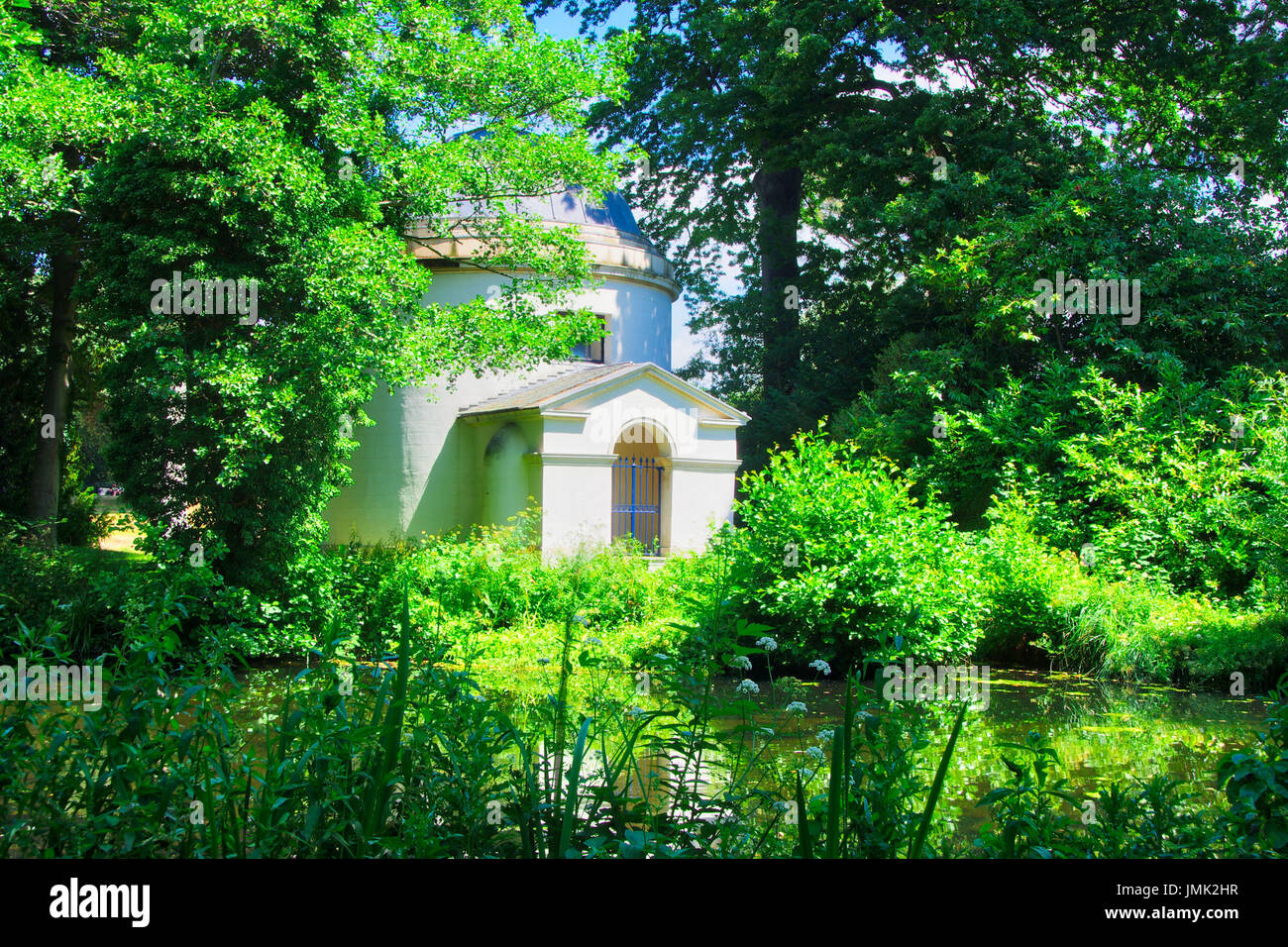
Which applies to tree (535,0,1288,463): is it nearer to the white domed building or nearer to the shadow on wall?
the white domed building

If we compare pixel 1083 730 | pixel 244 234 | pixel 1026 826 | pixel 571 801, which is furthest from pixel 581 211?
pixel 1026 826

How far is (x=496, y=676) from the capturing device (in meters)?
9.78

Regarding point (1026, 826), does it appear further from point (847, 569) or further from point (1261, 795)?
point (847, 569)

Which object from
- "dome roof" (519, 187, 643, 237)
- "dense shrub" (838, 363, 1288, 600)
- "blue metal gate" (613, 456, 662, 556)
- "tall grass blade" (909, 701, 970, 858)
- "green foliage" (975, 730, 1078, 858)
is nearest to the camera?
"tall grass blade" (909, 701, 970, 858)

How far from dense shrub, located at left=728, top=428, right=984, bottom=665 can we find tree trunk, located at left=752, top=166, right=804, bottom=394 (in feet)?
45.1

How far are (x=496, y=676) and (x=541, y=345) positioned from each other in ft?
21.2

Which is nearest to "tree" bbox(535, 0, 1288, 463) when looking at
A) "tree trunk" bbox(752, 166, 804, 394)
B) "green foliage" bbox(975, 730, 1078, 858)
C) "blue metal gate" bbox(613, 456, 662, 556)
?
"tree trunk" bbox(752, 166, 804, 394)

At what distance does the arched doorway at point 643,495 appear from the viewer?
19141 mm

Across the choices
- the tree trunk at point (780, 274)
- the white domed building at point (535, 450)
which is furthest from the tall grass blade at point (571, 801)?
the tree trunk at point (780, 274)

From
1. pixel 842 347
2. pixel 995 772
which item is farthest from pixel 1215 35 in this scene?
pixel 995 772

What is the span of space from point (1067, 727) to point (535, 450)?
11020 mm

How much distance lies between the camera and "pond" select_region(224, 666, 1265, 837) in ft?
22.1
